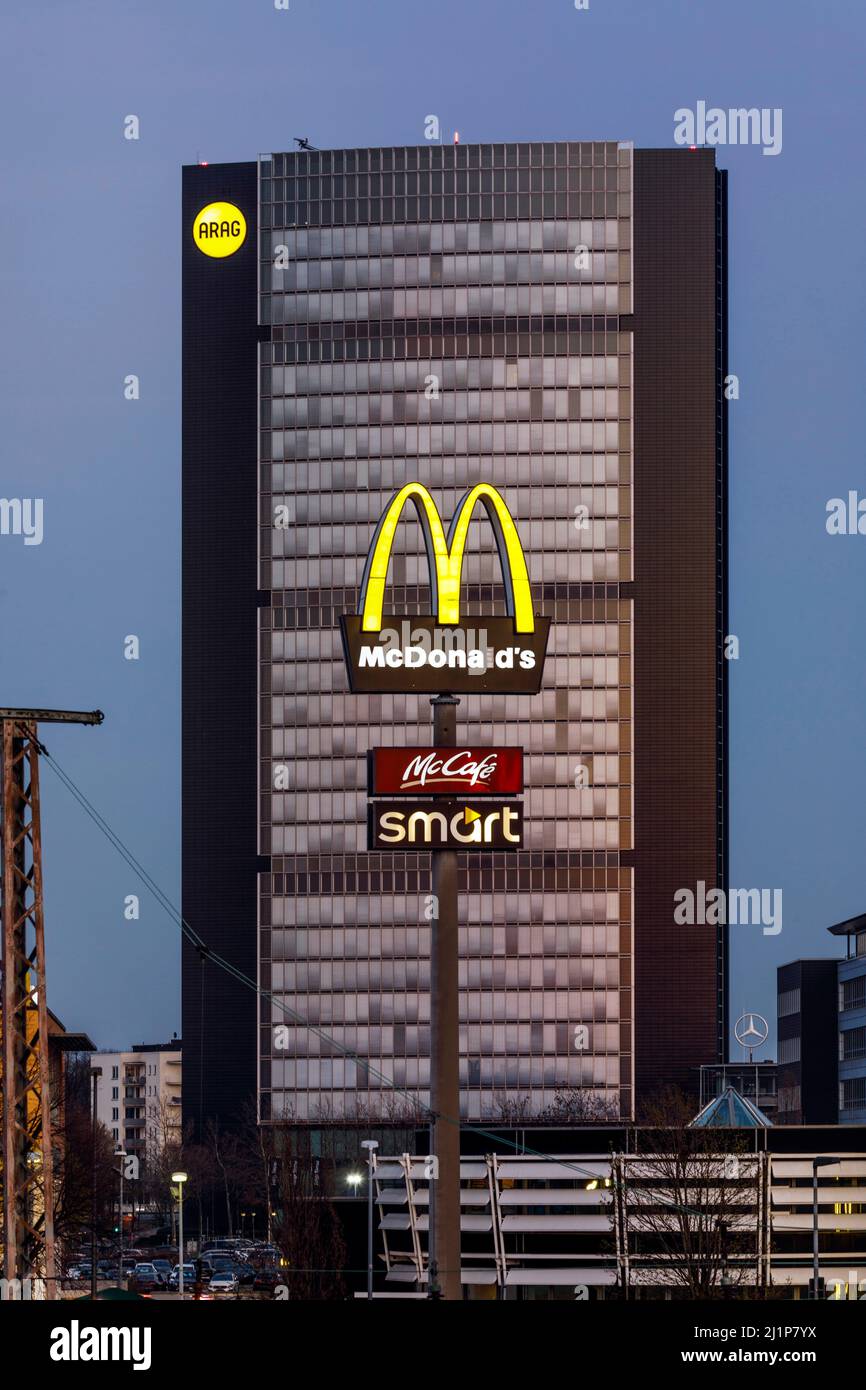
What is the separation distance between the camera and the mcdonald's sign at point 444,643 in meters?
79.2

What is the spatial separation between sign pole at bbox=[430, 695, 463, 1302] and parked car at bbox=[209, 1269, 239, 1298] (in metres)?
55.5

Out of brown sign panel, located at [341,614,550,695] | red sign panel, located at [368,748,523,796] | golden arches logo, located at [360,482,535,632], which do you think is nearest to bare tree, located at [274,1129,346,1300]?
red sign panel, located at [368,748,523,796]

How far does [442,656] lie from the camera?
79.3 metres

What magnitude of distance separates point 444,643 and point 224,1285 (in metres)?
72.8

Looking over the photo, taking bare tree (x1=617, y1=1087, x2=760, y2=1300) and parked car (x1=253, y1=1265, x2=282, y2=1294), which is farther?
parked car (x1=253, y1=1265, x2=282, y2=1294)

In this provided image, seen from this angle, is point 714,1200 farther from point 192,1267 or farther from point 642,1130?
point 192,1267

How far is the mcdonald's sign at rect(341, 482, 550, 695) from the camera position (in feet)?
260

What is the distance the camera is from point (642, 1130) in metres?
Answer: 125

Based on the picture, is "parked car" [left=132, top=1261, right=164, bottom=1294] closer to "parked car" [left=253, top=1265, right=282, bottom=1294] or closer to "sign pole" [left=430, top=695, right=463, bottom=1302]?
"parked car" [left=253, top=1265, right=282, bottom=1294]

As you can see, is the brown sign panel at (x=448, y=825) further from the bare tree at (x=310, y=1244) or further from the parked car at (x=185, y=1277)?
the parked car at (x=185, y=1277)

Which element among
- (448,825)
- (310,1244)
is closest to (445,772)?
(448,825)

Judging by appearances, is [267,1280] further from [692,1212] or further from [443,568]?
[443,568]
